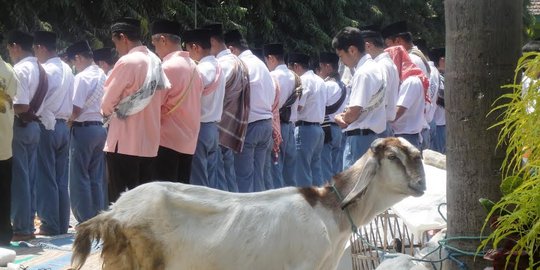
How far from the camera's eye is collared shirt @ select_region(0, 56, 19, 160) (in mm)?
8922

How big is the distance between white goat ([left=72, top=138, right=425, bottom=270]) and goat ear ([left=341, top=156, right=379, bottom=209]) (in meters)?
0.02

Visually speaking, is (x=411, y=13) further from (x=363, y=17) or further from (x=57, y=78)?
(x=57, y=78)

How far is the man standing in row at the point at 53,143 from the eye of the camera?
10.8 meters

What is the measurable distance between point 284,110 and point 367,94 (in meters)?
4.45

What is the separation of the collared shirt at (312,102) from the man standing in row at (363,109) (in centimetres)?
428

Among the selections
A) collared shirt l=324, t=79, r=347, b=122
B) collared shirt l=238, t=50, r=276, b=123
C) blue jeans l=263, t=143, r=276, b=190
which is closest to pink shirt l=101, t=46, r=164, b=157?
collared shirt l=238, t=50, r=276, b=123

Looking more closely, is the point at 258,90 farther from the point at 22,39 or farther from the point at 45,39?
the point at 22,39

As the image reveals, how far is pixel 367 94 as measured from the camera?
31.2 feet

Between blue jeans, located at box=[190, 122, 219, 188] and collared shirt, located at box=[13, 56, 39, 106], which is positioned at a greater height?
collared shirt, located at box=[13, 56, 39, 106]

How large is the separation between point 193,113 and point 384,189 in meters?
4.30

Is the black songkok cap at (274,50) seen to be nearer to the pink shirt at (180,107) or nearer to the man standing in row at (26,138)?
the man standing in row at (26,138)

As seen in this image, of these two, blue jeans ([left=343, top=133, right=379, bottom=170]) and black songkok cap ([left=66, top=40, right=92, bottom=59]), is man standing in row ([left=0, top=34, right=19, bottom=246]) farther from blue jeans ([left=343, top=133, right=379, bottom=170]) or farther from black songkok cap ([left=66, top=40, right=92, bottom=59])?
blue jeans ([left=343, top=133, right=379, bottom=170])

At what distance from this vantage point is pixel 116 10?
21.5 meters

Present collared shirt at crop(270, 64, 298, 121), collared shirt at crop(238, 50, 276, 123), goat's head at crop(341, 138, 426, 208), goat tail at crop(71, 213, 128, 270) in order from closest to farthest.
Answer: goat tail at crop(71, 213, 128, 270), goat's head at crop(341, 138, 426, 208), collared shirt at crop(238, 50, 276, 123), collared shirt at crop(270, 64, 298, 121)
